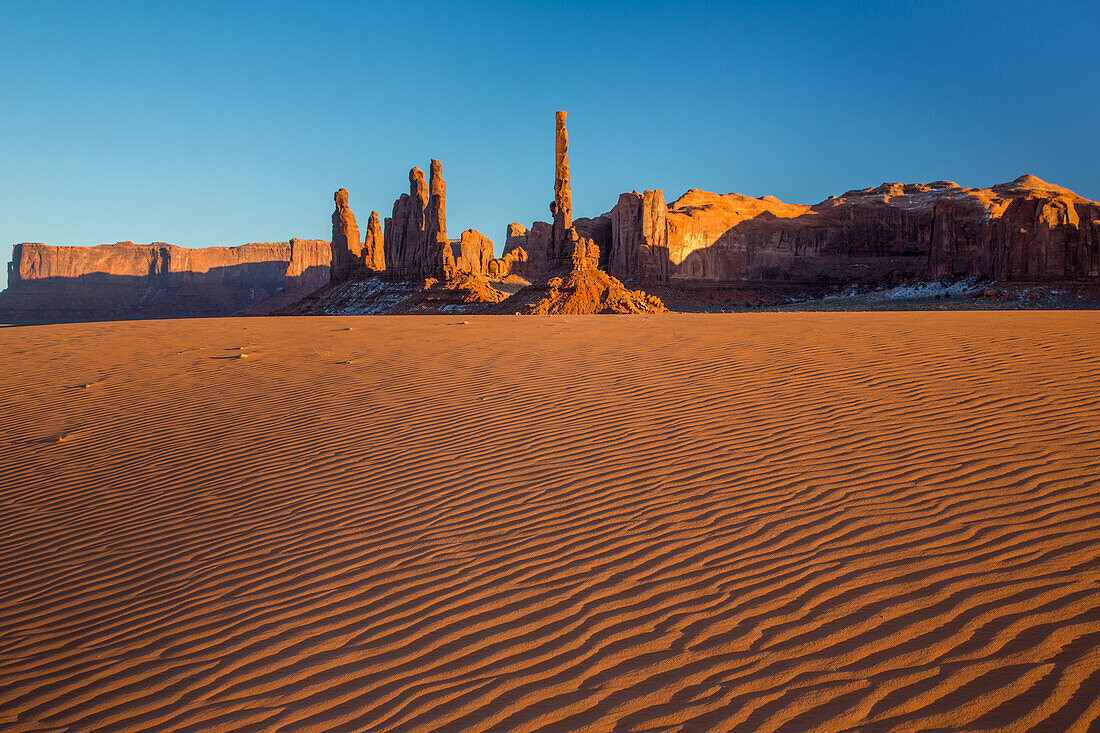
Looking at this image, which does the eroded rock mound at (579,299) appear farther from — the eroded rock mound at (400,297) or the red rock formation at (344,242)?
the red rock formation at (344,242)

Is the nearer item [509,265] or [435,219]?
[435,219]

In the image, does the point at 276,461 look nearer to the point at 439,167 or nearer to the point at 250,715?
the point at 250,715

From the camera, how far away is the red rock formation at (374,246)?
6022cm

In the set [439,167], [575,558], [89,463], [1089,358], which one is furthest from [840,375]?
[439,167]

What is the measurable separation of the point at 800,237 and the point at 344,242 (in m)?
43.8

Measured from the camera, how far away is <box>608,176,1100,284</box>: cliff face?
5172 centimetres

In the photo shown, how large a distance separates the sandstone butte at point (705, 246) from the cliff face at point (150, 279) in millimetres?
3516

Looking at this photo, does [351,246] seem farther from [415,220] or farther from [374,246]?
[415,220]

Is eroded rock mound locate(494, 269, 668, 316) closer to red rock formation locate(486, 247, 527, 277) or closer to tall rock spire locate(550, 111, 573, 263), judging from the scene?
tall rock spire locate(550, 111, 573, 263)

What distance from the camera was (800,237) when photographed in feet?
210

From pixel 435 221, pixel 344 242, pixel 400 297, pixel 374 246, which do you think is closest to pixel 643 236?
pixel 435 221

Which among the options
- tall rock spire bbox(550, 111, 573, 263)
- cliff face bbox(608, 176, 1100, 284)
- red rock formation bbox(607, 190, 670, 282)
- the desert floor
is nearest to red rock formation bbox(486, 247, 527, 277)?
cliff face bbox(608, 176, 1100, 284)

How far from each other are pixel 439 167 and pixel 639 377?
5337cm

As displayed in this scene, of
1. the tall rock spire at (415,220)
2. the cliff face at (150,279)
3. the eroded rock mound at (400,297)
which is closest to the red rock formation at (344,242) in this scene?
the eroded rock mound at (400,297)
